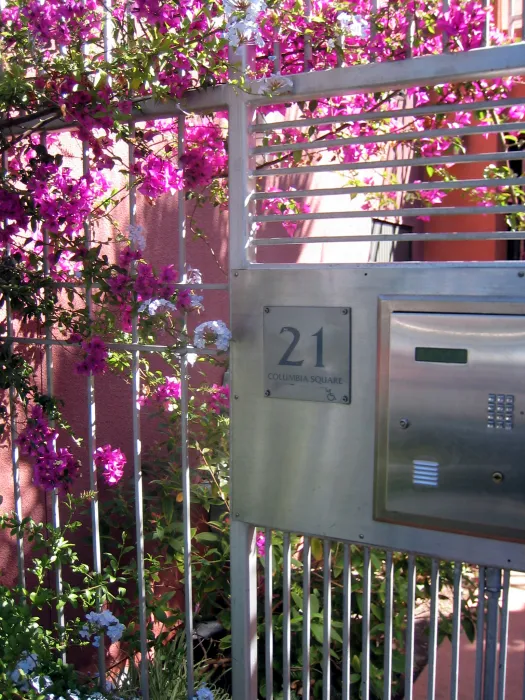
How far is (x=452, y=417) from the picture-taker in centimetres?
186

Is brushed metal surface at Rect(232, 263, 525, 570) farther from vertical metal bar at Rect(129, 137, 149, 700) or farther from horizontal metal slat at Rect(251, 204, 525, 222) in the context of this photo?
vertical metal bar at Rect(129, 137, 149, 700)

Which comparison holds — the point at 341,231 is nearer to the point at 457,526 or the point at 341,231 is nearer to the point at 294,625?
the point at 294,625

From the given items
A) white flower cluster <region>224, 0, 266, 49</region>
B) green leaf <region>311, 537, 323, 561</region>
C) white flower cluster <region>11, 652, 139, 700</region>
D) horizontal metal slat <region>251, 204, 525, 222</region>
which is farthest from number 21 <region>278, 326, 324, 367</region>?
green leaf <region>311, 537, 323, 561</region>

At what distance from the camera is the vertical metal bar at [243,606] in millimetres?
2264

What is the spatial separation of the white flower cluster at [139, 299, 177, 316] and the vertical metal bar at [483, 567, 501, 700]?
116cm

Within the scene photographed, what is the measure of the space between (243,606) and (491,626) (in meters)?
0.75

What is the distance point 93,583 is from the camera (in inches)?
100

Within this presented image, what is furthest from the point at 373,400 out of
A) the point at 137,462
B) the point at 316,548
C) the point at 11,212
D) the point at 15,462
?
the point at 316,548

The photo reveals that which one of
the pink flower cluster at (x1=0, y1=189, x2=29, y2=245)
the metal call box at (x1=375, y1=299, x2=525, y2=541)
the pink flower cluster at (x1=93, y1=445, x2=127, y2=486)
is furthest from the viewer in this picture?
the pink flower cluster at (x1=93, y1=445, x2=127, y2=486)

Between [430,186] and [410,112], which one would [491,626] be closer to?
[430,186]

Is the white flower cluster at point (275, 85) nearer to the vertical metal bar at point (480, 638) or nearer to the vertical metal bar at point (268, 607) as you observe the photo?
the vertical metal bar at point (268, 607)

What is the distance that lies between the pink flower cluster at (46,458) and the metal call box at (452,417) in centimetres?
109

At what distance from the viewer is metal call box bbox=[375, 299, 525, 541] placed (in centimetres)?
179

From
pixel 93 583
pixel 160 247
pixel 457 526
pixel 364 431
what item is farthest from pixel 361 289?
pixel 160 247
